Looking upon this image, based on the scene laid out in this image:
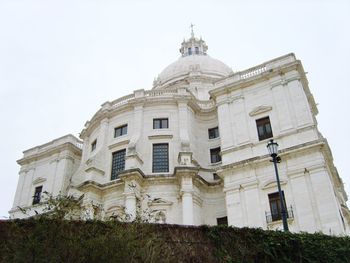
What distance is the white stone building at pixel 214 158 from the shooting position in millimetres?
23547

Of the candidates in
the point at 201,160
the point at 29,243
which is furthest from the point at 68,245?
the point at 201,160

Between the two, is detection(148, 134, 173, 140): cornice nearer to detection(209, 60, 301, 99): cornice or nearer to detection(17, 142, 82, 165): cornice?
detection(209, 60, 301, 99): cornice

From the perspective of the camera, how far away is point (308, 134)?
2466 centimetres

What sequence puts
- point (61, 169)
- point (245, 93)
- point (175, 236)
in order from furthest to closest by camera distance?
point (61, 169), point (245, 93), point (175, 236)

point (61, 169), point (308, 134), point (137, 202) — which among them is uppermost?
point (61, 169)

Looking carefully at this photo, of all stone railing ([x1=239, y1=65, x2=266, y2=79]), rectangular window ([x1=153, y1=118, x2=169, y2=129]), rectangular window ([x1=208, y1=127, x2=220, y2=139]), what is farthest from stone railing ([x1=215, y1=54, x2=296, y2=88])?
rectangular window ([x1=153, y1=118, x2=169, y2=129])

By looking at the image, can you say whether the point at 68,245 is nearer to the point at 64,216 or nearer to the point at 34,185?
the point at 64,216

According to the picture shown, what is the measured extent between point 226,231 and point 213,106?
21.5 metres

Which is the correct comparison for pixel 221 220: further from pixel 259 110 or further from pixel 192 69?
pixel 192 69

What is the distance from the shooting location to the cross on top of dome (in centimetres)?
6036

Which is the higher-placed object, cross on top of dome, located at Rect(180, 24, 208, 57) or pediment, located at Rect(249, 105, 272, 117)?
cross on top of dome, located at Rect(180, 24, 208, 57)

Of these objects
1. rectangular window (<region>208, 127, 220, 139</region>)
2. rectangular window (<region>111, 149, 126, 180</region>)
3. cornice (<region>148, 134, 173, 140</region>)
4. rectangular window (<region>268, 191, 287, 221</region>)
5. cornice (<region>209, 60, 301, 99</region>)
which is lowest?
rectangular window (<region>268, 191, 287, 221</region>)

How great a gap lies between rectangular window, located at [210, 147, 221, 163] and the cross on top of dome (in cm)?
3114

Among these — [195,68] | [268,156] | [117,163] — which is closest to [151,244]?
[268,156]
